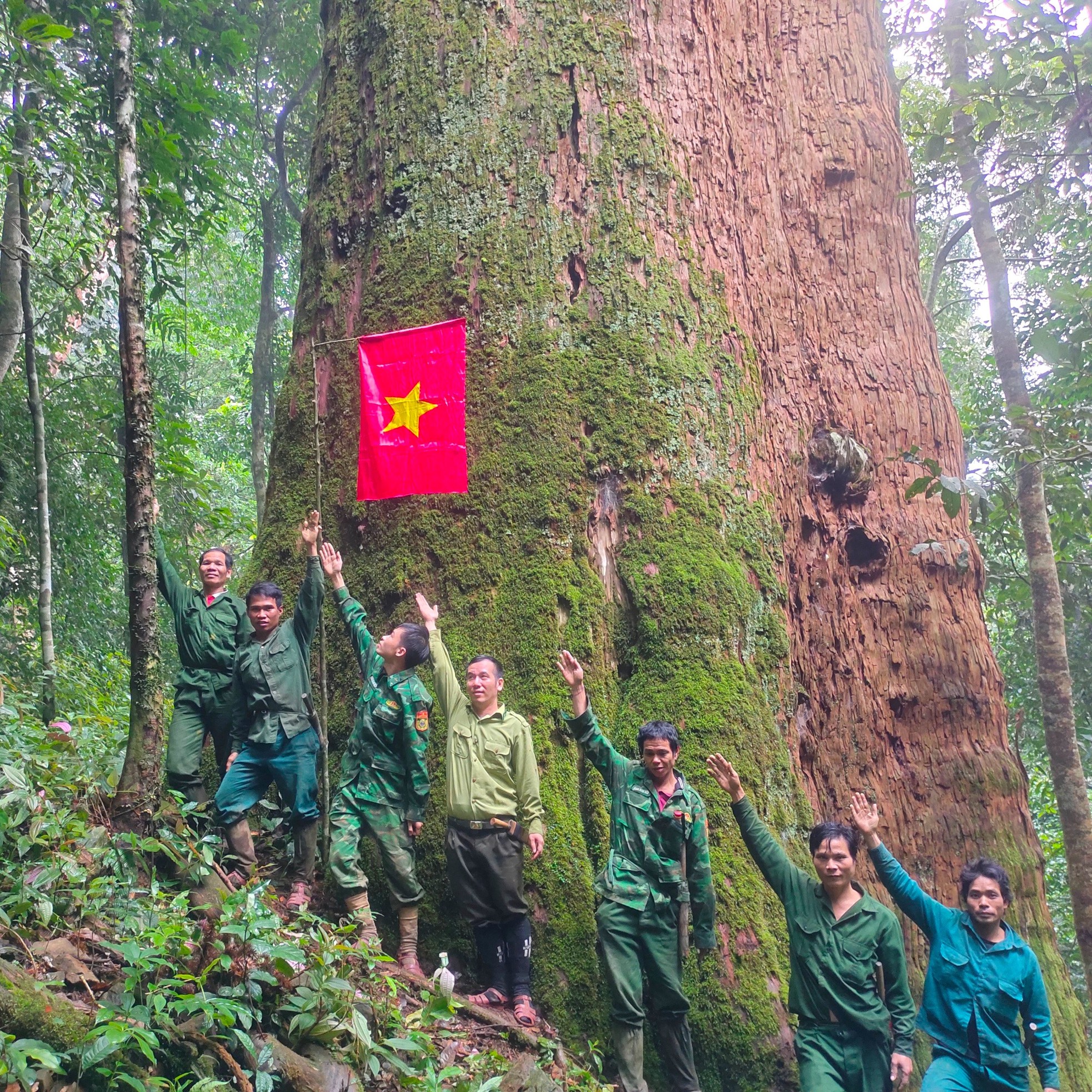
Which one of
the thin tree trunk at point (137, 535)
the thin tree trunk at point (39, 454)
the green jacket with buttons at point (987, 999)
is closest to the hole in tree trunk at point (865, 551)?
the green jacket with buttons at point (987, 999)

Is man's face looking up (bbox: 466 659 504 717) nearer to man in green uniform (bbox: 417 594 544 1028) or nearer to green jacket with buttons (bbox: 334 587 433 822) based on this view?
man in green uniform (bbox: 417 594 544 1028)

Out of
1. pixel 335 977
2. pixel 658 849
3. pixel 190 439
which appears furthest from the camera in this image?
pixel 190 439

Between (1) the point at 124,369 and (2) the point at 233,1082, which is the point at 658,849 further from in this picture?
(1) the point at 124,369

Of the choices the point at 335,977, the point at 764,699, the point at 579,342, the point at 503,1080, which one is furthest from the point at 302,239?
the point at 503,1080

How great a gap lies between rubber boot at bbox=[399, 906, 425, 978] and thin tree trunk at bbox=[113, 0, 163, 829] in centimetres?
119

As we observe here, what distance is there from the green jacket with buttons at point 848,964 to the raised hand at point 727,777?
16.1 inches

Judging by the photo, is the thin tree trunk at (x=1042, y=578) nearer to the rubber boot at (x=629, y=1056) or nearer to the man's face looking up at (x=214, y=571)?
the rubber boot at (x=629, y=1056)

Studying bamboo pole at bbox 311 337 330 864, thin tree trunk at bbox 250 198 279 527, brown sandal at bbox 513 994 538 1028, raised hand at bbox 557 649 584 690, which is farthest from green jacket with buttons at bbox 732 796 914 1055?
thin tree trunk at bbox 250 198 279 527

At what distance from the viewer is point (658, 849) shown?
4070mm

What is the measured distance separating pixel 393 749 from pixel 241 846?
0.92 meters

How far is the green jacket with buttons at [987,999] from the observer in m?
3.73

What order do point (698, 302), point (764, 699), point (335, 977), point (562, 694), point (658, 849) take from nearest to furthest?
point (335, 977) → point (658, 849) → point (562, 694) → point (764, 699) → point (698, 302)

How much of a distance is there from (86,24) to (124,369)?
6228mm

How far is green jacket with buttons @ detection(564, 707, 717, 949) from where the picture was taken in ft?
13.3
